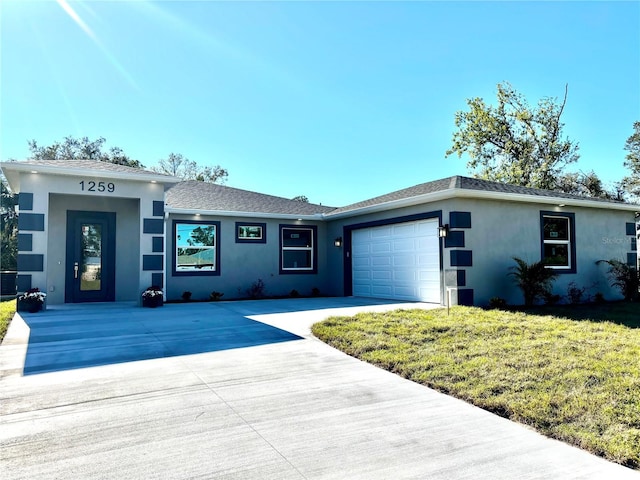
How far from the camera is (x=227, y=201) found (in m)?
14.3

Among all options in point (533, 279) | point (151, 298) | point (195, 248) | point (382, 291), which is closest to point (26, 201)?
point (151, 298)

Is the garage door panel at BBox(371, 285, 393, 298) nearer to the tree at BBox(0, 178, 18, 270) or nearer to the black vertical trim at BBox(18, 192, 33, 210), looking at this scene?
the black vertical trim at BBox(18, 192, 33, 210)

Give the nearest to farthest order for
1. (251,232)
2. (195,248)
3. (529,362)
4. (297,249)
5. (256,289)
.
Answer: (529,362) → (195,248) → (256,289) → (251,232) → (297,249)

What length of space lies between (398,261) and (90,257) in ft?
28.0

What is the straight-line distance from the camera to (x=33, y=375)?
4574mm

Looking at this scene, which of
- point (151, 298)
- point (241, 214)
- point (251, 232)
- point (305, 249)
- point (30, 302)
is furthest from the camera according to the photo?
point (305, 249)

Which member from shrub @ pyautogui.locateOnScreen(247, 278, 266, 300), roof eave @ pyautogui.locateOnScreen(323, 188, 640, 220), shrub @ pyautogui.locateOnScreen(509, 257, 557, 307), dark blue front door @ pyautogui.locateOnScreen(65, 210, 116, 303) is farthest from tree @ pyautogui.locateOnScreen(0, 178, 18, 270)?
shrub @ pyautogui.locateOnScreen(509, 257, 557, 307)

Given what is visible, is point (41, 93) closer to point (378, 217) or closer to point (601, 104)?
point (378, 217)

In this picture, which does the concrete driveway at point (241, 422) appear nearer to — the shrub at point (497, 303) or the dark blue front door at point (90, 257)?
the dark blue front door at point (90, 257)

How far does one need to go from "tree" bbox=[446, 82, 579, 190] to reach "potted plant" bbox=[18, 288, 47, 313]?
25.0m

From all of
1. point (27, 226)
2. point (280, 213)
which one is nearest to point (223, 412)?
point (27, 226)

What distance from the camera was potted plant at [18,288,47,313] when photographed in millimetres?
9258

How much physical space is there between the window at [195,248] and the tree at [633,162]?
24946mm

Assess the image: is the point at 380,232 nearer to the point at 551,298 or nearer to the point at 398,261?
the point at 398,261
